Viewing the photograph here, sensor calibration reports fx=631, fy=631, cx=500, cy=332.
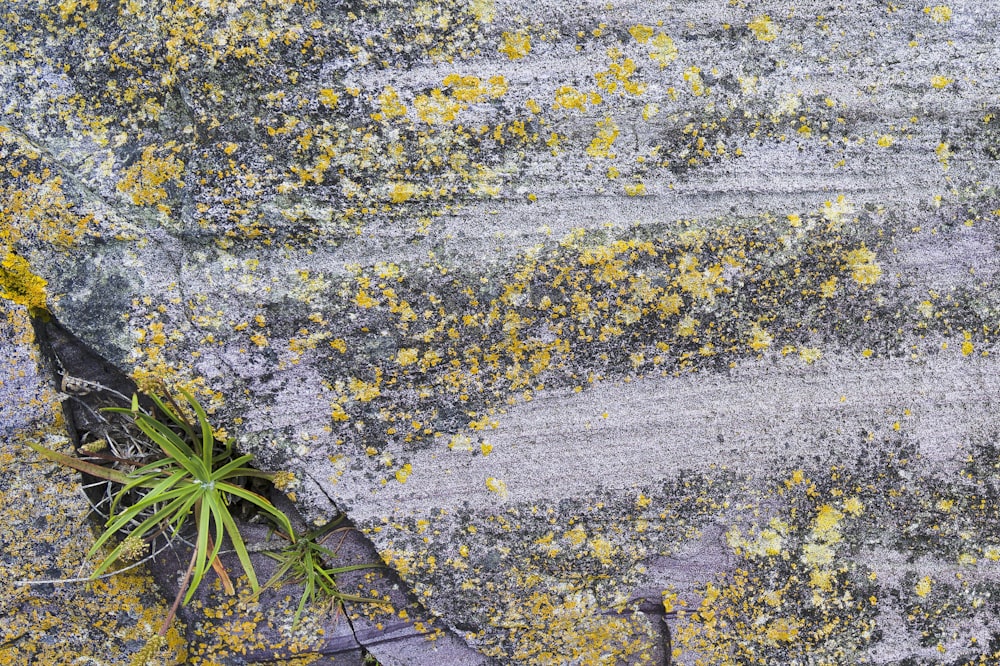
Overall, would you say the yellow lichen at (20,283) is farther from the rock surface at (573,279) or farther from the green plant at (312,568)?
the green plant at (312,568)

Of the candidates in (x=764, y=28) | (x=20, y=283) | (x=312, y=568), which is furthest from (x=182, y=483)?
(x=764, y=28)

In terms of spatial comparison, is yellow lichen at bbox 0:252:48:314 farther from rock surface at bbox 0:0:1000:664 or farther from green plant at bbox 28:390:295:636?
green plant at bbox 28:390:295:636

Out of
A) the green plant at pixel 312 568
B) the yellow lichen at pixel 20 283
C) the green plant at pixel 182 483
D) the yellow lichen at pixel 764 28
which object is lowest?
the green plant at pixel 312 568

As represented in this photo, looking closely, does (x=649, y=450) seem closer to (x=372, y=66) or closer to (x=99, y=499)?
(x=372, y=66)

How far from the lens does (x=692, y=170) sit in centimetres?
161

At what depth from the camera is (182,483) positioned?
65.6 inches

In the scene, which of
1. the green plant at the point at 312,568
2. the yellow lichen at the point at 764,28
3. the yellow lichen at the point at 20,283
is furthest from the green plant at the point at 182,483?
the yellow lichen at the point at 764,28

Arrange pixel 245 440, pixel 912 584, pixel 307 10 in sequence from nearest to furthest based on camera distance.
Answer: pixel 307 10
pixel 245 440
pixel 912 584

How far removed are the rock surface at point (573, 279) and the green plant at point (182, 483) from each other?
0.09 metres

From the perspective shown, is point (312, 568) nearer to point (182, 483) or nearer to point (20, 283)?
point (182, 483)

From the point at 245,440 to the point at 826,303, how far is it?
5.12ft

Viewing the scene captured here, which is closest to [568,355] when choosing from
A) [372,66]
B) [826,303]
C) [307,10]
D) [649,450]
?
[649,450]

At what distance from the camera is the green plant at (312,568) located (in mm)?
1741

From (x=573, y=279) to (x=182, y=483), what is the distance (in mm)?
1160
